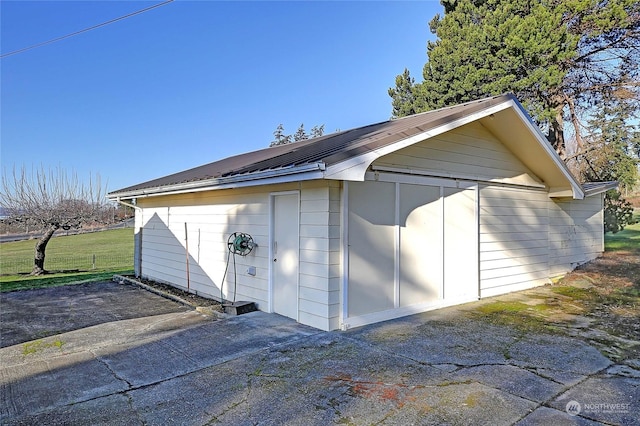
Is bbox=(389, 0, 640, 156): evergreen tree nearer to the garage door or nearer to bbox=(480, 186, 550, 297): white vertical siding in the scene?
bbox=(480, 186, 550, 297): white vertical siding

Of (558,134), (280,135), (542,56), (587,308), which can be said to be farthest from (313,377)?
(280,135)

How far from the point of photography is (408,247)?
19.7 ft

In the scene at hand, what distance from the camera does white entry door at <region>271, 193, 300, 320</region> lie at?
18.4ft

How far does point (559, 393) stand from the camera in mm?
3311

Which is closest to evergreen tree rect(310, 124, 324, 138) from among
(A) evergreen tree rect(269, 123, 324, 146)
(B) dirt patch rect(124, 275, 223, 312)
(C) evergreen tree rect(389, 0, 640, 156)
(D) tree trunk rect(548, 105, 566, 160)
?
(A) evergreen tree rect(269, 123, 324, 146)

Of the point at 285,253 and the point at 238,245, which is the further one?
the point at 238,245

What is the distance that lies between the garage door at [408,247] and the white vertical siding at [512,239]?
1.53 ft

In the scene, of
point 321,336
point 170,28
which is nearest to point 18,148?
point 170,28

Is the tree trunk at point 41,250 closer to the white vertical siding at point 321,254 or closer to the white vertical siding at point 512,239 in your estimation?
the white vertical siding at point 321,254

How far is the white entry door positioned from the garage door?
2.79 feet

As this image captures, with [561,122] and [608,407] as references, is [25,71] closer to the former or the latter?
[608,407]

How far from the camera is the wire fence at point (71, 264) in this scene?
50.5ft

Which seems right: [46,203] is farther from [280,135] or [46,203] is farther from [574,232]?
[280,135]

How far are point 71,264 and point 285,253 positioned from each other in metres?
15.6
